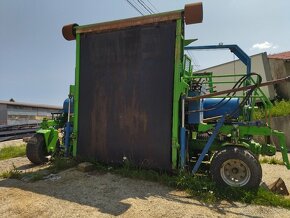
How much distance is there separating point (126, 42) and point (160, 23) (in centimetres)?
91

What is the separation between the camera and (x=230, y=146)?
223 inches

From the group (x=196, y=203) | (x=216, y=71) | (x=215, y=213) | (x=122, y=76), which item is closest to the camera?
(x=215, y=213)

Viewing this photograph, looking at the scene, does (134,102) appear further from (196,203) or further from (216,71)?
(216,71)

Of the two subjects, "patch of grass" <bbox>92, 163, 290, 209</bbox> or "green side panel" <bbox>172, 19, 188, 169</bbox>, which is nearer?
"patch of grass" <bbox>92, 163, 290, 209</bbox>

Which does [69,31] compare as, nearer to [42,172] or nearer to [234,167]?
[42,172]

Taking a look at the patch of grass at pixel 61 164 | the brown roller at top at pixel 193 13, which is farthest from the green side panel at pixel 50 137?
the brown roller at top at pixel 193 13

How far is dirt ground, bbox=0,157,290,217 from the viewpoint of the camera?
4.40 meters

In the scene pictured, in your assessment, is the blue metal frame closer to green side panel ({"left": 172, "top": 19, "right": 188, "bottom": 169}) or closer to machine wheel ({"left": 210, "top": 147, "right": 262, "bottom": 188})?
green side panel ({"left": 172, "top": 19, "right": 188, "bottom": 169})

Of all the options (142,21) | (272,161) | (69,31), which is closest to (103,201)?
(142,21)

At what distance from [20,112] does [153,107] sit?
575 inches

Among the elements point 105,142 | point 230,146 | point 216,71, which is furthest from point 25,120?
point 230,146

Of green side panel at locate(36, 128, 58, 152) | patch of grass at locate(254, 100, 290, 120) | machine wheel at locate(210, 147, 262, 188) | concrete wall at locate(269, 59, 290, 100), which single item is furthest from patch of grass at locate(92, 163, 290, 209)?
concrete wall at locate(269, 59, 290, 100)

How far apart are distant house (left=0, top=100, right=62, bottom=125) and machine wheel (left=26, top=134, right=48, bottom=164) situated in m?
8.16

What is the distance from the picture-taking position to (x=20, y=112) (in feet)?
61.1
